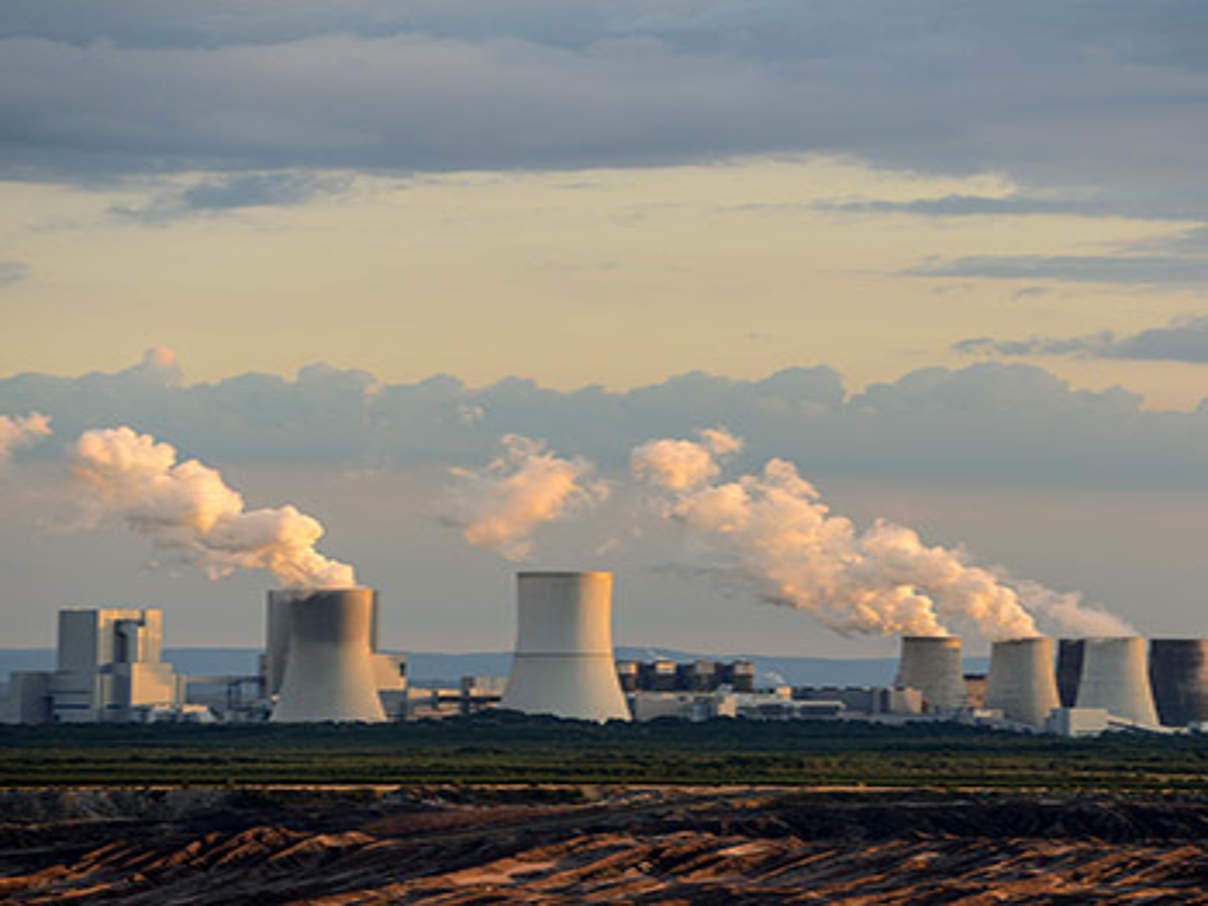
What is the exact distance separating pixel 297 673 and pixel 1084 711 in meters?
41.0

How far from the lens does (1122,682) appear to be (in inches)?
5059

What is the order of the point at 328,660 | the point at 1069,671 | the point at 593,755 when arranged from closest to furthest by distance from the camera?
the point at 593,755 → the point at 328,660 → the point at 1069,671

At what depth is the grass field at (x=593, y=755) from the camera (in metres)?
81.8

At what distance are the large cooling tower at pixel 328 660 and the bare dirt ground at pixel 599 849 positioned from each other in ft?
97.8

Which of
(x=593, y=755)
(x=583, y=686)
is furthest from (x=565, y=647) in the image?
(x=593, y=755)

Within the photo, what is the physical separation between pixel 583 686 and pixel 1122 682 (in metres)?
34.7

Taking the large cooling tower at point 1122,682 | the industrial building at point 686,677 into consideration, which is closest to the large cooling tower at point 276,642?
the industrial building at point 686,677

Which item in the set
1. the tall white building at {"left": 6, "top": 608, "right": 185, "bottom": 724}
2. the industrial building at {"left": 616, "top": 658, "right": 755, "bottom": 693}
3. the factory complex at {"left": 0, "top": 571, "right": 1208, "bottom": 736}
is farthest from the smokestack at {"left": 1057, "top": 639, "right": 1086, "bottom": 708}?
the tall white building at {"left": 6, "top": 608, "right": 185, "bottom": 724}

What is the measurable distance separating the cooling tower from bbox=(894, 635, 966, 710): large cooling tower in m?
10.9

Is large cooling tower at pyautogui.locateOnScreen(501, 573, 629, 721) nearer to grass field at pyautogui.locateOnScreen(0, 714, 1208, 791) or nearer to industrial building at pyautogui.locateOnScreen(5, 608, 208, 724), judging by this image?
grass field at pyautogui.locateOnScreen(0, 714, 1208, 791)

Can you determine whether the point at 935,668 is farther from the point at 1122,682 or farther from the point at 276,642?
the point at 276,642

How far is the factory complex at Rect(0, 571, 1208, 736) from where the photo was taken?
104812 mm

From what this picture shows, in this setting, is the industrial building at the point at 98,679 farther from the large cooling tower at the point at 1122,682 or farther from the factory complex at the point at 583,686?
the large cooling tower at the point at 1122,682

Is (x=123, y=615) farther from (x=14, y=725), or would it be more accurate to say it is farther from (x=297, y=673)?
(x=297, y=673)
